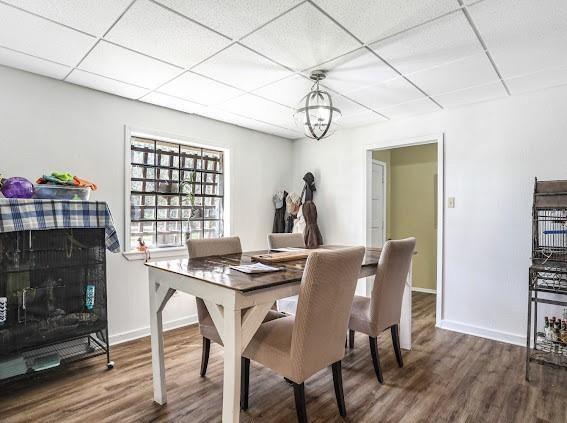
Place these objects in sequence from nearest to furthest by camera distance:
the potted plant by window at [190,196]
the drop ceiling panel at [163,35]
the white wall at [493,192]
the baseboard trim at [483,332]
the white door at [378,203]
A: the drop ceiling panel at [163,35] → the white wall at [493,192] → the baseboard trim at [483,332] → the potted plant by window at [190,196] → the white door at [378,203]

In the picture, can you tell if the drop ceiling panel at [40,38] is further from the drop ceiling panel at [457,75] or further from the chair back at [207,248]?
the drop ceiling panel at [457,75]

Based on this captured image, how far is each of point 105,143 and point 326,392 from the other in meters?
2.75

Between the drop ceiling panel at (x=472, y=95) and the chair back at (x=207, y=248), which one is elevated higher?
the drop ceiling panel at (x=472, y=95)

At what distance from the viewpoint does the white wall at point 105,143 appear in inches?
103

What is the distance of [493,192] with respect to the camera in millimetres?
3238

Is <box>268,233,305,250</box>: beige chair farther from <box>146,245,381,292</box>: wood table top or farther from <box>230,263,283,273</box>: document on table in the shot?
<box>230,263,283,273</box>: document on table

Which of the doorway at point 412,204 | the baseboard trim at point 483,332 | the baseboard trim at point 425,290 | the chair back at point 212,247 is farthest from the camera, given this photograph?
the baseboard trim at point 425,290

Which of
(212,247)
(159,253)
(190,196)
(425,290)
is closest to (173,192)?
(190,196)

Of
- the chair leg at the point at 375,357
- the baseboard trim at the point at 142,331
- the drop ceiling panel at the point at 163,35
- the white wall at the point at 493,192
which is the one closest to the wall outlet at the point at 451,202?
the white wall at the point at 493,192

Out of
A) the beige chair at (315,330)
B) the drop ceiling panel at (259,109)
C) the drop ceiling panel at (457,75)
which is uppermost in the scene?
the drop ceiling panel at (457,75)

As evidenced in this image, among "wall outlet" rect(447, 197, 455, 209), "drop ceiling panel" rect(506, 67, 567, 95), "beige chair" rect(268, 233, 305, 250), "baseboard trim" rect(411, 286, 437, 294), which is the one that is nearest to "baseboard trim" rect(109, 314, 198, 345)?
"beige chair" rect(268, 233, 305, 250)

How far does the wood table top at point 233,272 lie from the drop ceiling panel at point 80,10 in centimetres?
143

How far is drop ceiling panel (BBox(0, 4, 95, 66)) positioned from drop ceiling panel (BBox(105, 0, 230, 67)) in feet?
0.84

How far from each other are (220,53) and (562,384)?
10.7 ft
